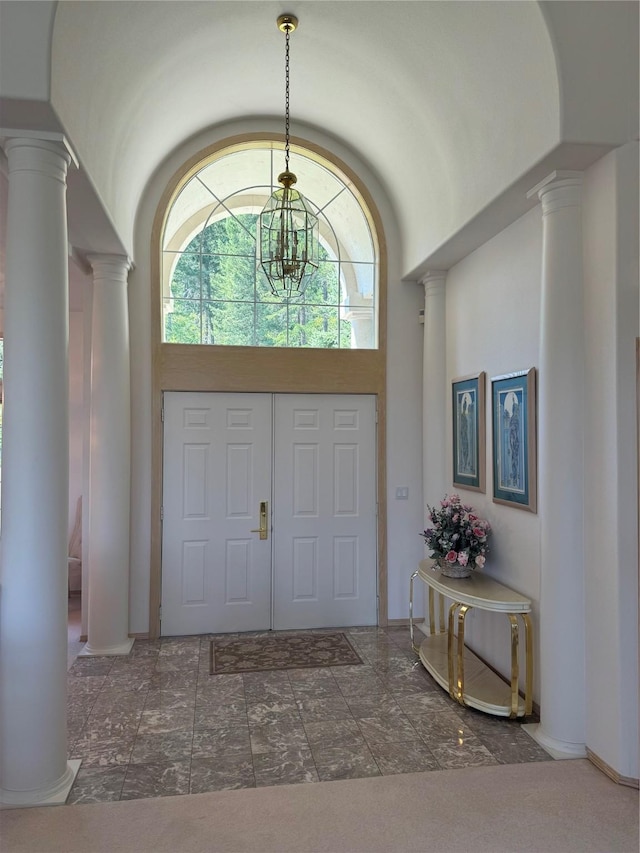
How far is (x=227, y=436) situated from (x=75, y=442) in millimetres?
2661

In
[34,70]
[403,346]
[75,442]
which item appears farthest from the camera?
[75,442]

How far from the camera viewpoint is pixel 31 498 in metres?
2.81

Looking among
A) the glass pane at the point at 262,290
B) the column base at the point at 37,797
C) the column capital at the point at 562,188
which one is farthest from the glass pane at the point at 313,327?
the column base at the point at 37,797

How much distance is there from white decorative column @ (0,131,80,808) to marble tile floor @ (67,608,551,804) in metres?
0.37

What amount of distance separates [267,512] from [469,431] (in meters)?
1.89

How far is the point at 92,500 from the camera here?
4805 millimetres

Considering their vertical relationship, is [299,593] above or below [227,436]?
below

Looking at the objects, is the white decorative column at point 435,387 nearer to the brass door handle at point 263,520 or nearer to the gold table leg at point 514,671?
the brass door handle at point 263,520

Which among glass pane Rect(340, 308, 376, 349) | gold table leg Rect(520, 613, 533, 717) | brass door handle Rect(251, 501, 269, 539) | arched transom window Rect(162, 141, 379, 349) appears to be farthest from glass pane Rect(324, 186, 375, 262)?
gold table leg Rect(520, 613, 533, 717)

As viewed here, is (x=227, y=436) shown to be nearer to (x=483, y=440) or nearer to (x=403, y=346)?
(x=403, y=346)

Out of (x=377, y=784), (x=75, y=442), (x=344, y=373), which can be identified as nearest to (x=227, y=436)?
(x=344, y=373)

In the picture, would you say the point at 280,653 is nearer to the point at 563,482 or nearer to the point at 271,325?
the point at 563,482

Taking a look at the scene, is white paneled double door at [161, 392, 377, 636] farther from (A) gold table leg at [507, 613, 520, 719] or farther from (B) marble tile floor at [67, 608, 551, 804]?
(A) gold table leg at [507, 613, 520, 719]

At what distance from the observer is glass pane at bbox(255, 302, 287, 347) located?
214 inches
